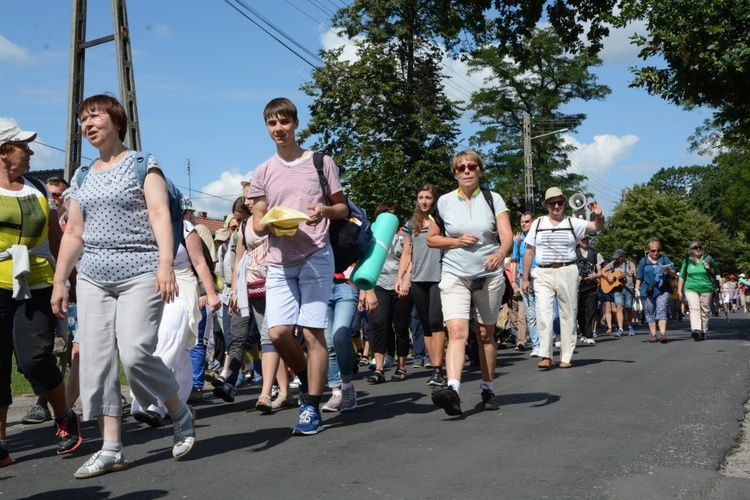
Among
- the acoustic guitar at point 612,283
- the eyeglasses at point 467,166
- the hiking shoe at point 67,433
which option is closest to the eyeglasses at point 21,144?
the hiking shoe at point 67,433

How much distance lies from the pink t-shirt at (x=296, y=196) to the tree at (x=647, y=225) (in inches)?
2990

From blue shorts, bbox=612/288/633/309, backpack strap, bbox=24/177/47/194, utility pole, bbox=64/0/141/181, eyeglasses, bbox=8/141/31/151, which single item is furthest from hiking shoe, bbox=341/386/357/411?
blue shorts, bbox=612/288/633/309

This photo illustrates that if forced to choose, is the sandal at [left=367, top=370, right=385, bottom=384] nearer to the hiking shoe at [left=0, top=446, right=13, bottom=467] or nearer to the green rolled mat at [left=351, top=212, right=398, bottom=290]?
the green rolled mat at [left=351, top=212, right=398, bottom=290]

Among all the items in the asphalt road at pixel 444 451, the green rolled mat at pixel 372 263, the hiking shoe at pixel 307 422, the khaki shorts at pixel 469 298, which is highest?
the green rolled mat at pixel 372 263

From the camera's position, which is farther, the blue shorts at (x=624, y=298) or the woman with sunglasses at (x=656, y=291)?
the blue shorts at (x=624, y=298)

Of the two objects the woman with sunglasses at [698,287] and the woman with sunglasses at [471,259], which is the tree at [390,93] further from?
the woman with sunglasses at [471,259]

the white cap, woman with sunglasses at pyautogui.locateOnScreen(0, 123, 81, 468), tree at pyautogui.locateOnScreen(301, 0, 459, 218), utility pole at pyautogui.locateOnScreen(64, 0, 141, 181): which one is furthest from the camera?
tree at pyautogui.locateOnScreen(301, 0, 459, 218)

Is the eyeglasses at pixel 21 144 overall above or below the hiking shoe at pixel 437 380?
above

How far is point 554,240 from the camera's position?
11.3 meters

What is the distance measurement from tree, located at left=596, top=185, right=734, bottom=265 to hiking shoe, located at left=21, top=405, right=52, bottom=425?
75.1m

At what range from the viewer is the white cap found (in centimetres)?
600

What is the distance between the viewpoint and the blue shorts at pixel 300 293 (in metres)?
6.30

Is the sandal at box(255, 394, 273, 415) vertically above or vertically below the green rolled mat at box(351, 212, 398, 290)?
below

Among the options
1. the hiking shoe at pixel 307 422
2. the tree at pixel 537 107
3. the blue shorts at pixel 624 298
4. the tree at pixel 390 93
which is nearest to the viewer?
the hiking shoe at pixel 307 422
